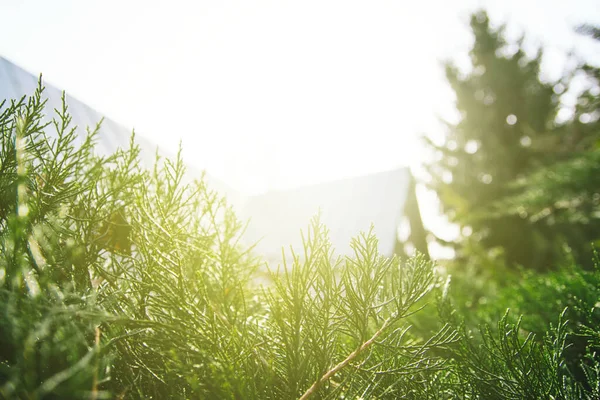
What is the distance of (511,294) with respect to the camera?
2.60 m

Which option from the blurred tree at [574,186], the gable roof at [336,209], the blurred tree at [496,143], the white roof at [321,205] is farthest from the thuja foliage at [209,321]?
the blurred tree at [496,143]

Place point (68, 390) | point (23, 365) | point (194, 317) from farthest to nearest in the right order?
point (194, 317), point (23, 365), point (68, 390)

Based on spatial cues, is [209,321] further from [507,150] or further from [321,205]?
[507,150]

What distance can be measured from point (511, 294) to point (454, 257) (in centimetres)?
1058

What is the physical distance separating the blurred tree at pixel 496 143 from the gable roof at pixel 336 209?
5.51 meters

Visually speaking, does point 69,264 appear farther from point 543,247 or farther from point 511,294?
point 543,247

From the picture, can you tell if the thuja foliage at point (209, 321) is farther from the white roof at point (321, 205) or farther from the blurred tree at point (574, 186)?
the blurred tree at point (574, 186)

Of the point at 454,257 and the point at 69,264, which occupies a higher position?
the point at 69,264

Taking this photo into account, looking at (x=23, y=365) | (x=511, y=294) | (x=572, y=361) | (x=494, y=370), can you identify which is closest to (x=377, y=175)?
Result: (x=511, y=294)

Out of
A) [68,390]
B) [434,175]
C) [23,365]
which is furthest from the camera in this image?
[434,175]

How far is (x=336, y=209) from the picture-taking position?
5539 millimetres

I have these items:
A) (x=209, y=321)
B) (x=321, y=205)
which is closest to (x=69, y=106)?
(x=209, y=321)

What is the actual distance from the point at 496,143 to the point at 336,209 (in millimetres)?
9342

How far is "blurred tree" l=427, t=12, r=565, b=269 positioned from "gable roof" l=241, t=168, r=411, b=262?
18.1 ft
